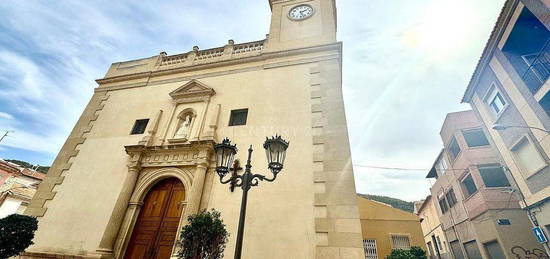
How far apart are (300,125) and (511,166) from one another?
10455 millimetres

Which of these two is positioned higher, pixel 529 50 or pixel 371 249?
pixel 529 50

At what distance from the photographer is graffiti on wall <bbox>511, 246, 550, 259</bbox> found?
1022 centimetres

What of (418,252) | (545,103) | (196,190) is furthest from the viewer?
(418,252)

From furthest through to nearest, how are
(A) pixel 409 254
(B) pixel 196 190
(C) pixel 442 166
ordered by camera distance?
1. (C) pixel 442 166
2. (A) pixel 409 254
3. (B) pixel 196 190

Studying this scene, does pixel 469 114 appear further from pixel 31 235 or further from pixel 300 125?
pixel 31 235

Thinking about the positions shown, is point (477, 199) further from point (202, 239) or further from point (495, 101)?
point (202, 239)

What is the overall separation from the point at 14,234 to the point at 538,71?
53.1 feet

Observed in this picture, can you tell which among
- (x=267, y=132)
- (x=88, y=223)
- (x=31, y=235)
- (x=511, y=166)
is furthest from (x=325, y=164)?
(x=511, y=166)

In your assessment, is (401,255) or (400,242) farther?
(400,242)

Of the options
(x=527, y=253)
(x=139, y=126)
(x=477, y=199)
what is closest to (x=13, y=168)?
(x=139, y=126)

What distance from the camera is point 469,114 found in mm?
15617

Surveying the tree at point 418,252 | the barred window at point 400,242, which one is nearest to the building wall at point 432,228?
the barred window at point 400,242

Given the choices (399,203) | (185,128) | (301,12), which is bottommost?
(185,128)

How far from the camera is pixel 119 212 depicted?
583 centimetres
